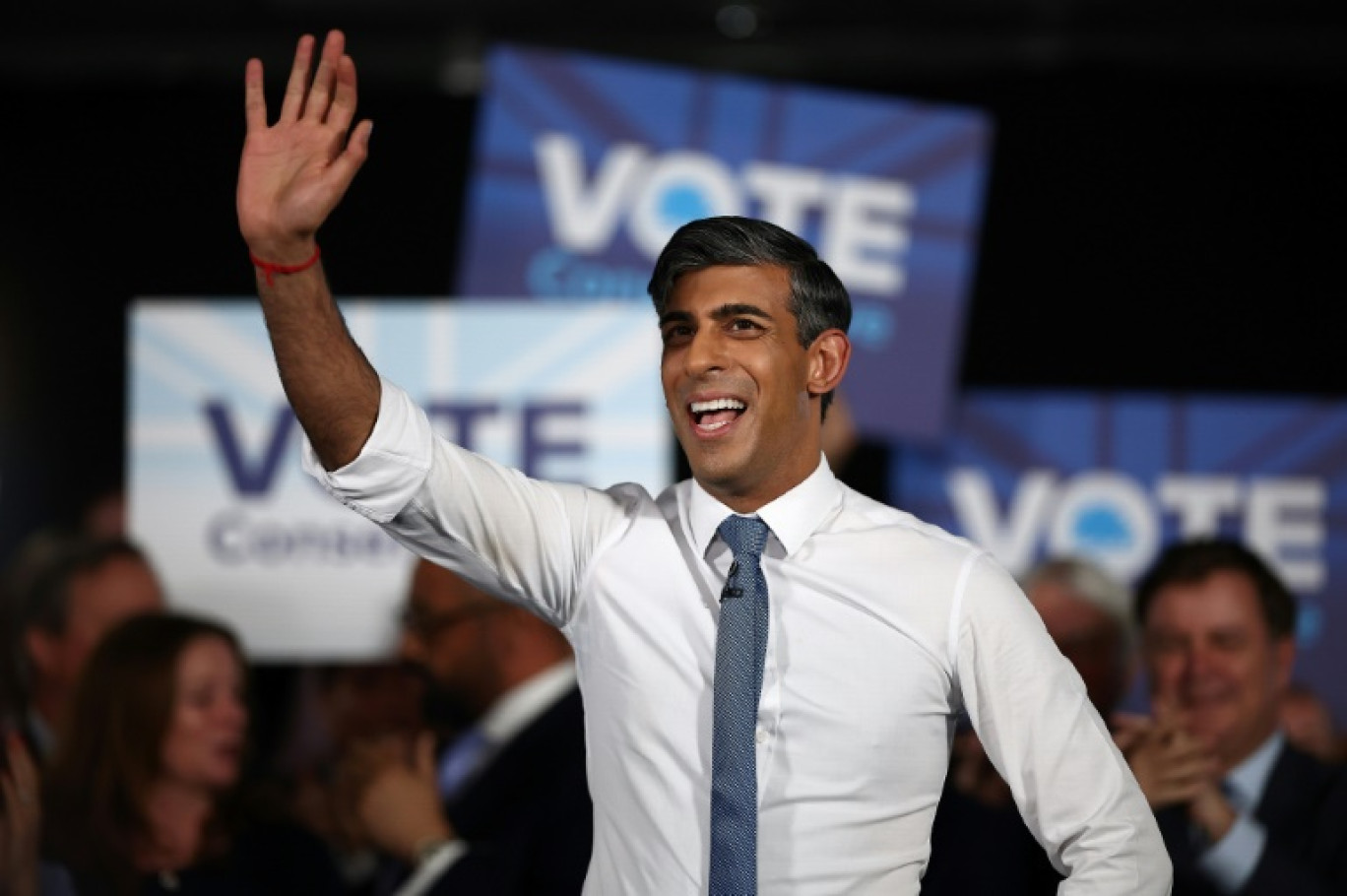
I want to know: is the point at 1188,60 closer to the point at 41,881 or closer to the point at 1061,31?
the point at 1061,31

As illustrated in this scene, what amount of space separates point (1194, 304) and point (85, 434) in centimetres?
295

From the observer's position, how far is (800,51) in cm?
481

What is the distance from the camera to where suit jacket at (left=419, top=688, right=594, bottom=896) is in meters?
3.14

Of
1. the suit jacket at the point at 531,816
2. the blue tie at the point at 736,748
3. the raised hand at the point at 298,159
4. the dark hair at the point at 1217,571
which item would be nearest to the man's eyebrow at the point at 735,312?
the blue tie at the point at 736,748

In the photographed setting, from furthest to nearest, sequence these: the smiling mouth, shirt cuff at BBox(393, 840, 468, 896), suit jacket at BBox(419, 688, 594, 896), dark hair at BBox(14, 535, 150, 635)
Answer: dark hair at BBox(14, 535, 150, 635), shirt cuff at BBox(393, 840, 468, 896), suit jacket at BBox(419, 688, 594, 896), the smiling mouth

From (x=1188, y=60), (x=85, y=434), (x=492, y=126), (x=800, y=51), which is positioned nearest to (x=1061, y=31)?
(x=1188, y=60)

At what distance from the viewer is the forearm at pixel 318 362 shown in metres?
1.86

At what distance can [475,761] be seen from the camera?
4133 mm

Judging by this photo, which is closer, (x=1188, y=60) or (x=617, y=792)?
(x=617, y=792)

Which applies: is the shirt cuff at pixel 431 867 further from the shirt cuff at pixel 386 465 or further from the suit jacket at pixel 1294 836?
the shirt cuff at pixel 386 465

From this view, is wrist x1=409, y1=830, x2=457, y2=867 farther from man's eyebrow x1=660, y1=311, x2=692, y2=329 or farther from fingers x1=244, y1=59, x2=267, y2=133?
fingers x1=244, y1=59, x2=267, y2=133

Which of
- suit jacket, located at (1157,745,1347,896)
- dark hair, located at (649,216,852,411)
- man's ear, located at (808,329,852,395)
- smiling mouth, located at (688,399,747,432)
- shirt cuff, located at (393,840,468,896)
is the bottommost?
shirt cuff, located at (393,840,468,896)

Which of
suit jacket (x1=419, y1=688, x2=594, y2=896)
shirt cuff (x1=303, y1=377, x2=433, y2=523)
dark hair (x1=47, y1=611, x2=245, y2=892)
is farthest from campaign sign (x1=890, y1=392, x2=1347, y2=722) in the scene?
shirt cuff (x1=303, y1=377, x2=433, y2=523)

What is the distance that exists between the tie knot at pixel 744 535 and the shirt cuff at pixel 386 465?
38cm
